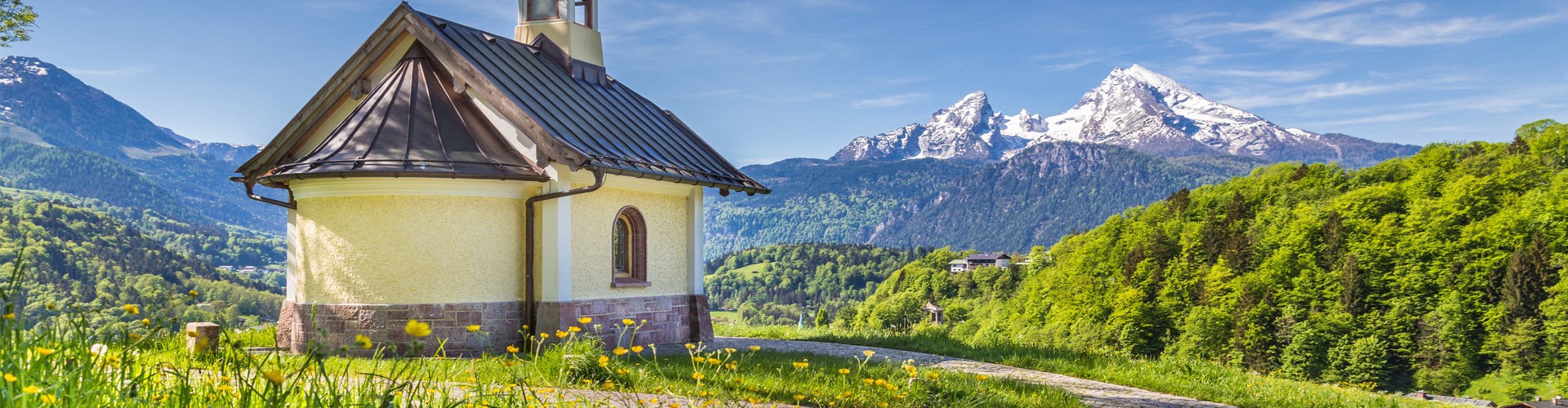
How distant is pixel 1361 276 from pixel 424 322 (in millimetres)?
61252

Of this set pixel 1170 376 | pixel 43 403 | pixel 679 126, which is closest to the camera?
pixel 43 403

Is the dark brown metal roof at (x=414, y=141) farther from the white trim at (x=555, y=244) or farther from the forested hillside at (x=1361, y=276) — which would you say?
the forested hillside at (x=1361, y=276)

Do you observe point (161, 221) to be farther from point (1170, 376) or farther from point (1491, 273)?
point (1170, 376)

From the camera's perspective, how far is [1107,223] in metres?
79.8

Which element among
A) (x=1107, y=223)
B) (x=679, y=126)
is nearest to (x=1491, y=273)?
(x=1107, y=223)

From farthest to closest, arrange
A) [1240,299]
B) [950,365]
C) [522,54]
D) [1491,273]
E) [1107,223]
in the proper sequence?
[1107,223] → [1240,299] → [1491,273] → [522,54] → [950,365]

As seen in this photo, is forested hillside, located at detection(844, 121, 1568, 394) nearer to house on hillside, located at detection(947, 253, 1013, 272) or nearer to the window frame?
the window frame

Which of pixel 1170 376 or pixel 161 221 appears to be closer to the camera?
pixel 1170 376

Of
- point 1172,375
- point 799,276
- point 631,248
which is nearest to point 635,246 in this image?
point 631,248

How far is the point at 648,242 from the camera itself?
15.0 metres

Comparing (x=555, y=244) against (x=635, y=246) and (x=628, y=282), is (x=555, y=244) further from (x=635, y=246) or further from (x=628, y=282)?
(x=635, y=246)

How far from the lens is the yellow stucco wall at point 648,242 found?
1368 cm

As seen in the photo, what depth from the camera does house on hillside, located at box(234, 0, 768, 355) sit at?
41.5 feet

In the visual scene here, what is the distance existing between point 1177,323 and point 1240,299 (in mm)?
4687
